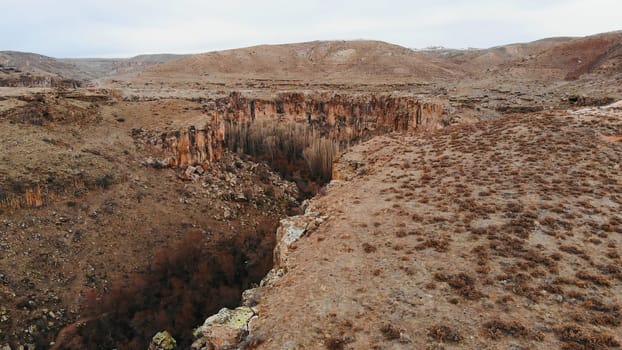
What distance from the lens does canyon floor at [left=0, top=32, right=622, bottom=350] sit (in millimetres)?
7484

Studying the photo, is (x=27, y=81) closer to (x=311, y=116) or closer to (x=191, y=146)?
(x=191, y=146)

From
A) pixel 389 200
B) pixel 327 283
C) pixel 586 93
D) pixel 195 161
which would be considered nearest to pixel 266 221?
pixel 195 161

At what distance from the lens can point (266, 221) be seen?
33062 mm

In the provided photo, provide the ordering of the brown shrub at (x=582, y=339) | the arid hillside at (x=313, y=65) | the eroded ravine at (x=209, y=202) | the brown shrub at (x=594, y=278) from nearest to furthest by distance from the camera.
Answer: the brown shrub at (x=582, y=339) → the brown shrub at (x=594, y=278) → the eroded ravine at (x=209, y=202) → the arid hillside at (x=313, y=65)

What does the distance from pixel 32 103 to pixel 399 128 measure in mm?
35658

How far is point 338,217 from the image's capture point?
1235 centimetres

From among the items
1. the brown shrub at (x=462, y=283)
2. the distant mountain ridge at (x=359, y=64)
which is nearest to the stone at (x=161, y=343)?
the brown shrub at (x=462, y=283)

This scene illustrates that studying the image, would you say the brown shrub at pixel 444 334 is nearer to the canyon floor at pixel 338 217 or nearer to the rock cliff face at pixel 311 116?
the canyon floor at pixel 338 217

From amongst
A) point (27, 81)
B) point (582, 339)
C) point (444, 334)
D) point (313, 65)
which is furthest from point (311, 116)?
point (582, 339)

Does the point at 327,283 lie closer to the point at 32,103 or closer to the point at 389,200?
the point at 389,200

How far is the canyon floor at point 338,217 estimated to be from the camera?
295 inches

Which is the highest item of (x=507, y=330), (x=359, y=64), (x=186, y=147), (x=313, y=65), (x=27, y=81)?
(x=313, y=65)

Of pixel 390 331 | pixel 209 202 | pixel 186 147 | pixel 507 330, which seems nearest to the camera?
pixel 507 330

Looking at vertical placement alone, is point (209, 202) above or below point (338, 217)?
below
